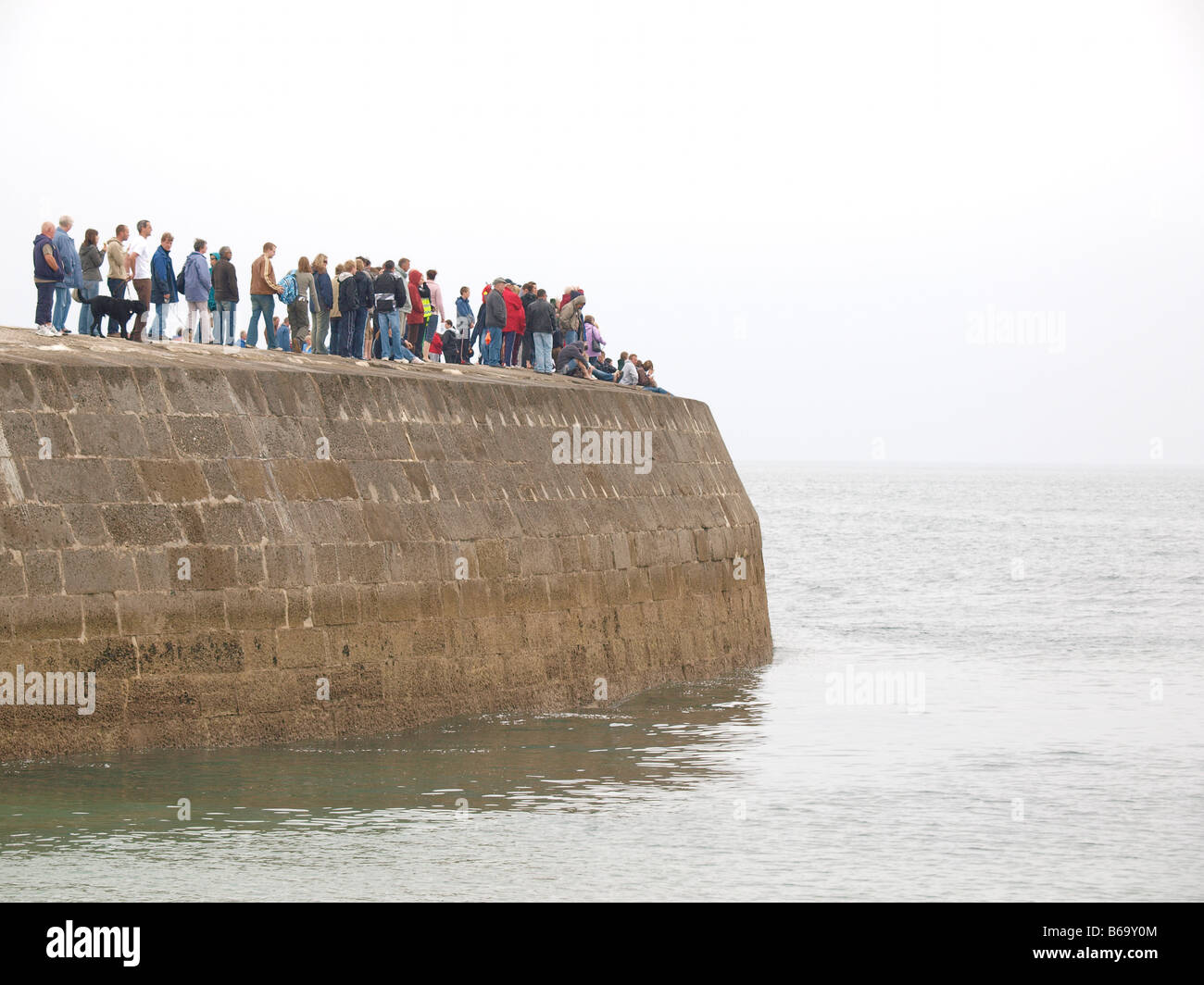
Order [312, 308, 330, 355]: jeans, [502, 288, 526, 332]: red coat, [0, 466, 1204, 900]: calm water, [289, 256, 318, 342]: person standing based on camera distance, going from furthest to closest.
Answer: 1. [502, 288, 526, 332]: red coat
2. [312, 308, 330, 355]: jeans
3. [289, 256, 318, 342]: person standing
4. [0, 466, 1204, 900]: calm water

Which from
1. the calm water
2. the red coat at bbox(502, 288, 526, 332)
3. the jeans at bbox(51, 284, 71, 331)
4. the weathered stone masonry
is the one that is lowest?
the calm water

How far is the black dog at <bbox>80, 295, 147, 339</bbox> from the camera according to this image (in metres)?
20.0

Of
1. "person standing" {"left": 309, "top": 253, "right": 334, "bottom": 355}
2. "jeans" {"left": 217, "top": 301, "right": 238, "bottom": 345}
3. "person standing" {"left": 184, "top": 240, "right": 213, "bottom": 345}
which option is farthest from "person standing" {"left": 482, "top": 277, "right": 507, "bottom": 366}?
"person standing" {"left": 184, "top": 240, "right": 213, "bottom": 345}

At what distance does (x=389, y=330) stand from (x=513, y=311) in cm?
413

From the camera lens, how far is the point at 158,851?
1321 centimetres

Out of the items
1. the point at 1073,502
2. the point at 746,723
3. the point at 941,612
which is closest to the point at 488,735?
the point at 746,723

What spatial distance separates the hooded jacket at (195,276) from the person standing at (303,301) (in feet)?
5.33

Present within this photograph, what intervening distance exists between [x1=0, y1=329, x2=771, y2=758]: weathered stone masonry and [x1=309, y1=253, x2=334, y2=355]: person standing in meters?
1.67

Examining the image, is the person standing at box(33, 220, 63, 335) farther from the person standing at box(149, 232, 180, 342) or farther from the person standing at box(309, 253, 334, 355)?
the person standing at box(309, 253, 334, 355)

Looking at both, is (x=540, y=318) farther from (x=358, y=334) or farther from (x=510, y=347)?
(x=358, y=334)

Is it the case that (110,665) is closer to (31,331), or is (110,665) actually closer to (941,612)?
(31,331)

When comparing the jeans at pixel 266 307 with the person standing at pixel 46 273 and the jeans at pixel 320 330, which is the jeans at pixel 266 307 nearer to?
the jeans at pixel 320 330

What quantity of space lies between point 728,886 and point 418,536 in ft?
22.2
